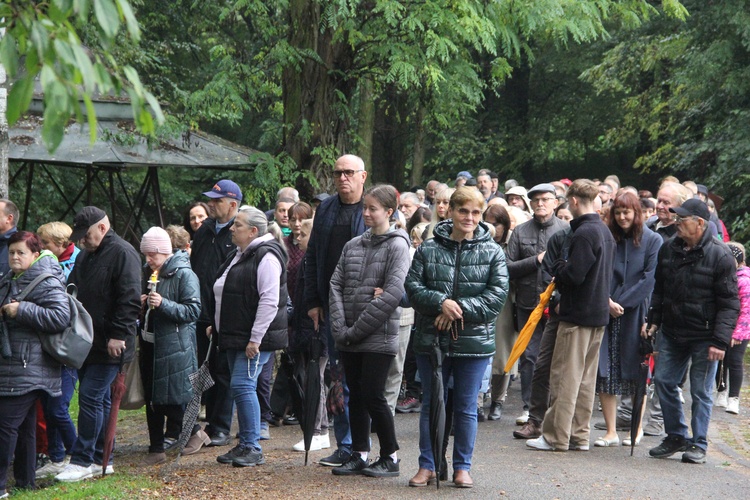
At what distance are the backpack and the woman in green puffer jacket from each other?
7.72 ft

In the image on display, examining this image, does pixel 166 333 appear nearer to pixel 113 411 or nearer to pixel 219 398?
pixel 113 411

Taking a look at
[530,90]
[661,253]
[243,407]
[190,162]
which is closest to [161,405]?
[243,407]

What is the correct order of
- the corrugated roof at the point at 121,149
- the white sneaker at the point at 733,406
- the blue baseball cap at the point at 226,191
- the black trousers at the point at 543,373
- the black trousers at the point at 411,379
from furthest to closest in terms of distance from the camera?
the corrugated roof at the point at 121,149 < the white sneaker at the point at 733,406 < the black trousers at the point at 411,379 < the blue baseball cap at the point at 226,191 < the black trousers at the point at 543,373

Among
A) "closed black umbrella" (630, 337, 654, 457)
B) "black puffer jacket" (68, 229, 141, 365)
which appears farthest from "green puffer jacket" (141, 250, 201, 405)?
"closed black umbrella" (630, 337, 654, 457)

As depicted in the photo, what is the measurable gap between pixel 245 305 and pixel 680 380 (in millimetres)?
3582

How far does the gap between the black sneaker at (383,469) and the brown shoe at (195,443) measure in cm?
182

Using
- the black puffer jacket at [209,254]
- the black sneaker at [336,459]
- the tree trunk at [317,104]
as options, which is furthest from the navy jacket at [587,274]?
the tree trunk at [317,104]

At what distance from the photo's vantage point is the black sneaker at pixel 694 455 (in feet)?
27.1

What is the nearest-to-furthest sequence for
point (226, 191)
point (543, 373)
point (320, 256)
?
point (320, 256)
point (543, 373)
point (226, 191)

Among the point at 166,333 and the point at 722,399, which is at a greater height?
the point at 166,333

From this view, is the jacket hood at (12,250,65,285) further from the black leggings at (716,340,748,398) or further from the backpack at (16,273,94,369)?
the black leggings at (716,340,748,398)

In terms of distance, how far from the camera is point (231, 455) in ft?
26.2

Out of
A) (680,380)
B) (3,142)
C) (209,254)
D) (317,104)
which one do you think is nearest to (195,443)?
(209,254)

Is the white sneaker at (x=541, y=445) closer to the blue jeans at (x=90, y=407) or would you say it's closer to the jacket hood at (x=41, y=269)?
the blue jeans at (x=90, y=407)
